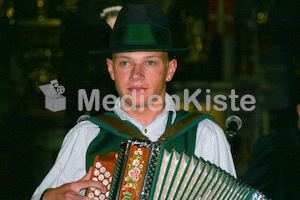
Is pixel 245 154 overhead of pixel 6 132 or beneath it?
beneath

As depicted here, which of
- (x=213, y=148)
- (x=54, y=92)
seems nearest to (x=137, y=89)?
(x=213, y=148)

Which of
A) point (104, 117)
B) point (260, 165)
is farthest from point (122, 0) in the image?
point (104, 117)

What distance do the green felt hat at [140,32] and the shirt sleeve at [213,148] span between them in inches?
19.4

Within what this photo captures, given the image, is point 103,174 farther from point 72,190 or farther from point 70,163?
point 70,163

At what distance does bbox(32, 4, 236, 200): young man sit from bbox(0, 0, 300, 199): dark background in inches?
115

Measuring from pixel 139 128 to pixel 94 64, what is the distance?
323 centimetres

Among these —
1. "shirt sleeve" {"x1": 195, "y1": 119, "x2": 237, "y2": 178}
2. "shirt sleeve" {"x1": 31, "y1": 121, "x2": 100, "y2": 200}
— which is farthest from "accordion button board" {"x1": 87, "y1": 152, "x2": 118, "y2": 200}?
"shirt sleeve" {"x1": 195, "y1": 119, "x2": 237, "y2": 178}

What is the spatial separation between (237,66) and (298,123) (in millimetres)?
3483

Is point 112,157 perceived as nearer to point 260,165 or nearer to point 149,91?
point 149,91

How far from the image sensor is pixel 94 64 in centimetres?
538

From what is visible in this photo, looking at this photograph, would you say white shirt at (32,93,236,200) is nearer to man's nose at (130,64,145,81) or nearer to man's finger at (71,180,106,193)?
man's nose at (130,64,145,81)

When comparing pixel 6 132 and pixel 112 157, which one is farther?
pixel 6 132

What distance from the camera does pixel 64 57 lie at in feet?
18.3

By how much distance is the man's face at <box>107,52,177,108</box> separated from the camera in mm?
2174
